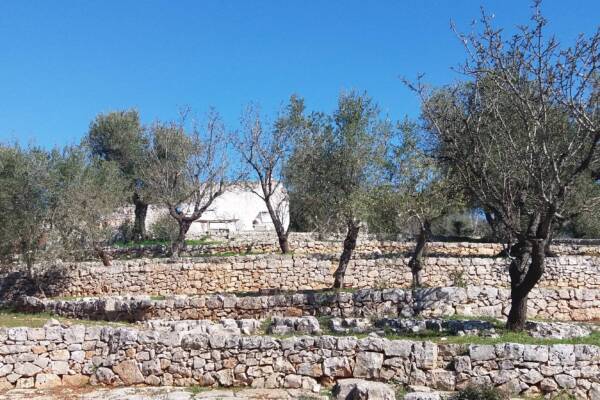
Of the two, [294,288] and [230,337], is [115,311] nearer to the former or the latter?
[294,288]

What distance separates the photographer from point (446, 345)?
34.9 feet

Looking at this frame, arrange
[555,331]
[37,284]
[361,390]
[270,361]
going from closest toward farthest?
[361,390], [270,361], [555,331], [37,284]

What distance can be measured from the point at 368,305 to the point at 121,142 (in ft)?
84.8

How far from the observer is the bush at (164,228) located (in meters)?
36.1

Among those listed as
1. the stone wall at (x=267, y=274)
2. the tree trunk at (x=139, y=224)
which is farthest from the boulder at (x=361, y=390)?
the tree trunk at (x=139, y=224)

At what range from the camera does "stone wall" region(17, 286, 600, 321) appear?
16875mm

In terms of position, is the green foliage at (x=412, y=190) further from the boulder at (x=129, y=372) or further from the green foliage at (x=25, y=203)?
the green foliage at (x=25, y=203)

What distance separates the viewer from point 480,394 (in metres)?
9.33

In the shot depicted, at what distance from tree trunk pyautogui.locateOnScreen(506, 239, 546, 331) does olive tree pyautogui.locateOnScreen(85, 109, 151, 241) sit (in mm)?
28145

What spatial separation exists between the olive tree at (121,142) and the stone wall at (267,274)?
42.6ft

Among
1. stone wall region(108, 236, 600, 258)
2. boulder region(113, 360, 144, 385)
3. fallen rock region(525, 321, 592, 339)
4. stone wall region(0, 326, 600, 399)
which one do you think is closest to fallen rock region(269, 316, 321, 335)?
stone wall region(0, 326, 600, 399)

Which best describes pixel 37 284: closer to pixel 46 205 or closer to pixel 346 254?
pixel 46 205

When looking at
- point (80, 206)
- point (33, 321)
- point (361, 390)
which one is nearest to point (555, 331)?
point (361, 390)

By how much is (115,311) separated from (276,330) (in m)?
7.59
